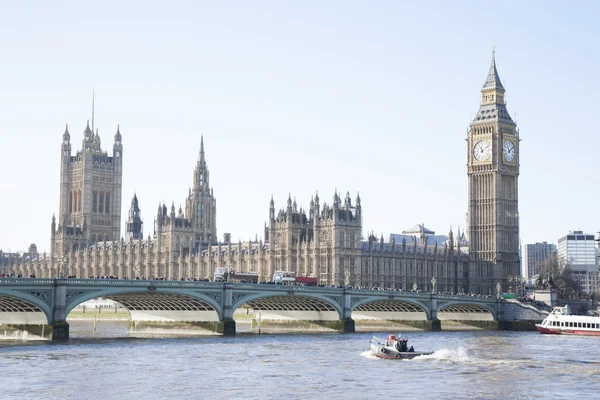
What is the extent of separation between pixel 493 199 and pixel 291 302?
72.4 meters

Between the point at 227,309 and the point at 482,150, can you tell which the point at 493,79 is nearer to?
the point at 482,150

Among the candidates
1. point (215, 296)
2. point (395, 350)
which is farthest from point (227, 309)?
point (395, 350)

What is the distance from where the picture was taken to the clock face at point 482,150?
7352 inches

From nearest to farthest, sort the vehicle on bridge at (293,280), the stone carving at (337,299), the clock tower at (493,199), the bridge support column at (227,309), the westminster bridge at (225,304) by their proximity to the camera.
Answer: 1. the westminster bridge at (225,304)
2. the bridge support column at (227,309)
3. the stone carving at (337,299)
4. the vehicle on bridge at (293,280)
5. the clock tower at (493,199)

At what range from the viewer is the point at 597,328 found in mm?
124250

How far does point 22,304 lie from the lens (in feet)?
312

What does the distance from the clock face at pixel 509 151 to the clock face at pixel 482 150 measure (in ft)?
10.6

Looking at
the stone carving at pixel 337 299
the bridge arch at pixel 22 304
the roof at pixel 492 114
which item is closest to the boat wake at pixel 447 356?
the bridge arch at pixel 22 304

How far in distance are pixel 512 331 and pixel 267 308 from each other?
105ft

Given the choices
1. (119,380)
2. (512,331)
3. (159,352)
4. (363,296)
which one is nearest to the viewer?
(119,380)

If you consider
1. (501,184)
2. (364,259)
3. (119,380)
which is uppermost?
(501,184)

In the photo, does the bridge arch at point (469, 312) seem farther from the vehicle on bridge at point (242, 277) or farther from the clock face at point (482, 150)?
the clock face at point (482, 150)

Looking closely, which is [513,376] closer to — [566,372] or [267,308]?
[566,372]

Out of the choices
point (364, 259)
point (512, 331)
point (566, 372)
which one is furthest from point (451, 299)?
point (566, 372)
